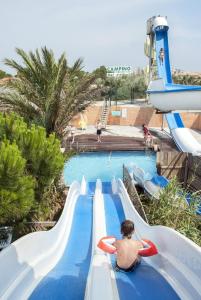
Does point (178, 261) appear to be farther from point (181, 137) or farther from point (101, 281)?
point (181, 137)

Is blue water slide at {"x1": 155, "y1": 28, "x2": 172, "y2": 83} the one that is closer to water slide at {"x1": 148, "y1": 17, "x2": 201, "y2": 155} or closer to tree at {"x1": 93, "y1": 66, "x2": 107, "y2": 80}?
water slide at {"x1": 148, "y1": 17, "x2": 201, "y2": 155}

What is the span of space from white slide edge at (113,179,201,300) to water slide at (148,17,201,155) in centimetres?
458

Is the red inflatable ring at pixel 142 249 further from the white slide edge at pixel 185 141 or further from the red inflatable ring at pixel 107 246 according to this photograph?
the white slide edge at pixel 185 141

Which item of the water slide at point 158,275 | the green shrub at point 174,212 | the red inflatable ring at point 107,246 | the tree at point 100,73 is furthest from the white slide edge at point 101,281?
the tree at point 100,73

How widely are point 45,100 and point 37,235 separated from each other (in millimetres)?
5162

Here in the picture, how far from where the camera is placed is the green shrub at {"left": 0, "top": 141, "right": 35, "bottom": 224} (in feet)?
18.1

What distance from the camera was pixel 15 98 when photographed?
10.0 m

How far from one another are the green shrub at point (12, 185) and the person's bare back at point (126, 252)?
76.9 inches

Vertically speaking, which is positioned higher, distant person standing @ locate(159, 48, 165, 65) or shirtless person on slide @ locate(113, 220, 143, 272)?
distant person standing @ locate(159, 48, 165, 65)

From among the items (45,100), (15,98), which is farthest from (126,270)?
(15,98)

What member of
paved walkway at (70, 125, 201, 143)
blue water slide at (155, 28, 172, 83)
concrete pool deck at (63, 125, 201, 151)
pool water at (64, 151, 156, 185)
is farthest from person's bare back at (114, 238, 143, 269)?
paved walkway at (70, 125, 201, 143)

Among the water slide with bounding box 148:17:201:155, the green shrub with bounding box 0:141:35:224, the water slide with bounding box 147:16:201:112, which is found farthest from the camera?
the water slide with bounding box 148:17:201:155

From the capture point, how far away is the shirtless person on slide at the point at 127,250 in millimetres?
4596

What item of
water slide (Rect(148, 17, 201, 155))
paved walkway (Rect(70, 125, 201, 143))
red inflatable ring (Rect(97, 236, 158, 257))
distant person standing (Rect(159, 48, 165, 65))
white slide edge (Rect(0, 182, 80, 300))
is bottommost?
white slide edge (Rect(0, 182, 80, 300))
